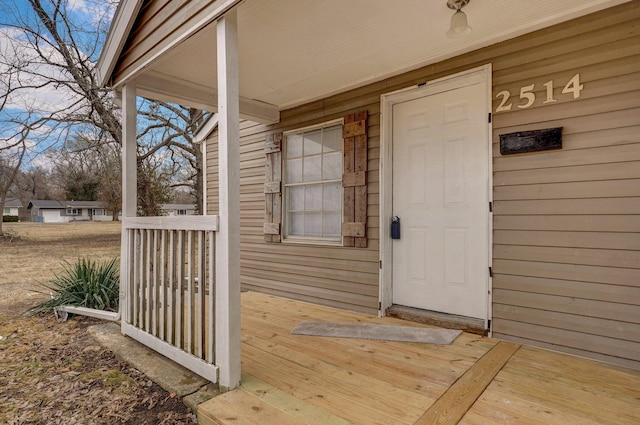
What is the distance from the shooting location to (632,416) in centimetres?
157

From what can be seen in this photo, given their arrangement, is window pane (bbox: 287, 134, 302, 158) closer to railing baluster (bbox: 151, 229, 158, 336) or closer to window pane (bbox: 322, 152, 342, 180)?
window pane (bbox: 322, 152, 342, 180)

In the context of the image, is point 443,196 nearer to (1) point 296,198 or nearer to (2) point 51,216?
(1) point 296,198

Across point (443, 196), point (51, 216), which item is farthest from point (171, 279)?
point (51, 216)

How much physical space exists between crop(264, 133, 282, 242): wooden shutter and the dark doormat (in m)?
1.58

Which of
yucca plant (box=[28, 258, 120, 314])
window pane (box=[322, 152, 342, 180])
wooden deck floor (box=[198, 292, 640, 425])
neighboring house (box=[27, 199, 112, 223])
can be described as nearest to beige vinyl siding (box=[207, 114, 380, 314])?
window pane (box=[322, 152, 342, 180])

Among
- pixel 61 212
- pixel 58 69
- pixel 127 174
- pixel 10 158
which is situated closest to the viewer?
pixel 127 174

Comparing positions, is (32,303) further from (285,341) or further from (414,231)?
(414,231)

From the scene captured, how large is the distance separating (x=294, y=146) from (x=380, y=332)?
2516mm

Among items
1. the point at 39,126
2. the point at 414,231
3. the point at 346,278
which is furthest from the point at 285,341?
the point at 39,126

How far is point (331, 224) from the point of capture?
385cm

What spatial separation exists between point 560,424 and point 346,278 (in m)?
2.24

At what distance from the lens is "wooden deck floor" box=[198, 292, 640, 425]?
5.25 feet

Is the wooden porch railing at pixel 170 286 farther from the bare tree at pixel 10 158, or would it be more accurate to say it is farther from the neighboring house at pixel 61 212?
the neighboring house at pixel 61 212

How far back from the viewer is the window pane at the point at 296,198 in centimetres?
417
